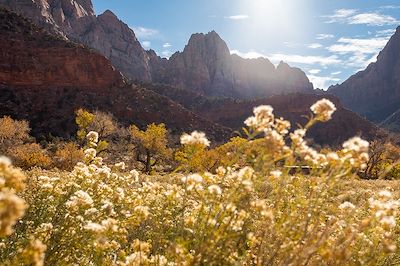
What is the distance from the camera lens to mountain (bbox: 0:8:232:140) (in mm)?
61688

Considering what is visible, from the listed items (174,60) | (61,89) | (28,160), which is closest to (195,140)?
(28,160)

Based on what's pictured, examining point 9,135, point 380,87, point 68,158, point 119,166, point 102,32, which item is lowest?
point 9,135

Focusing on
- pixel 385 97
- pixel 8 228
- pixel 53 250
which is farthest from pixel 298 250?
pixel 385 97

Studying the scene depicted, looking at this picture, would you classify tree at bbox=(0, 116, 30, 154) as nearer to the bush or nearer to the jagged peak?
the bush

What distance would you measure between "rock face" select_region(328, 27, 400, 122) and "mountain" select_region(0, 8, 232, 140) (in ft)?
383

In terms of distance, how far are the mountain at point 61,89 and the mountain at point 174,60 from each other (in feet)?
169

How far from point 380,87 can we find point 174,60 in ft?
302

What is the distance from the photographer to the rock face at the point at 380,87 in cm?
17375

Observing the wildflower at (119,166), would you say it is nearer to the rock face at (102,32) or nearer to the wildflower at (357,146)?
the wildflower at (357,146)

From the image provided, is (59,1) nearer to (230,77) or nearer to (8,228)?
(230,77)

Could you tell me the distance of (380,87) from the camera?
182125 millimetres

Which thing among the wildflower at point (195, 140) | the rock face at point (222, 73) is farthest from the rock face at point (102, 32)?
the wildflower at point (195, 140)

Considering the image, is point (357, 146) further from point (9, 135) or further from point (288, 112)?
point (288, 112)

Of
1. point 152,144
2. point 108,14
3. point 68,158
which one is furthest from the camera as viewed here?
point 108,14
